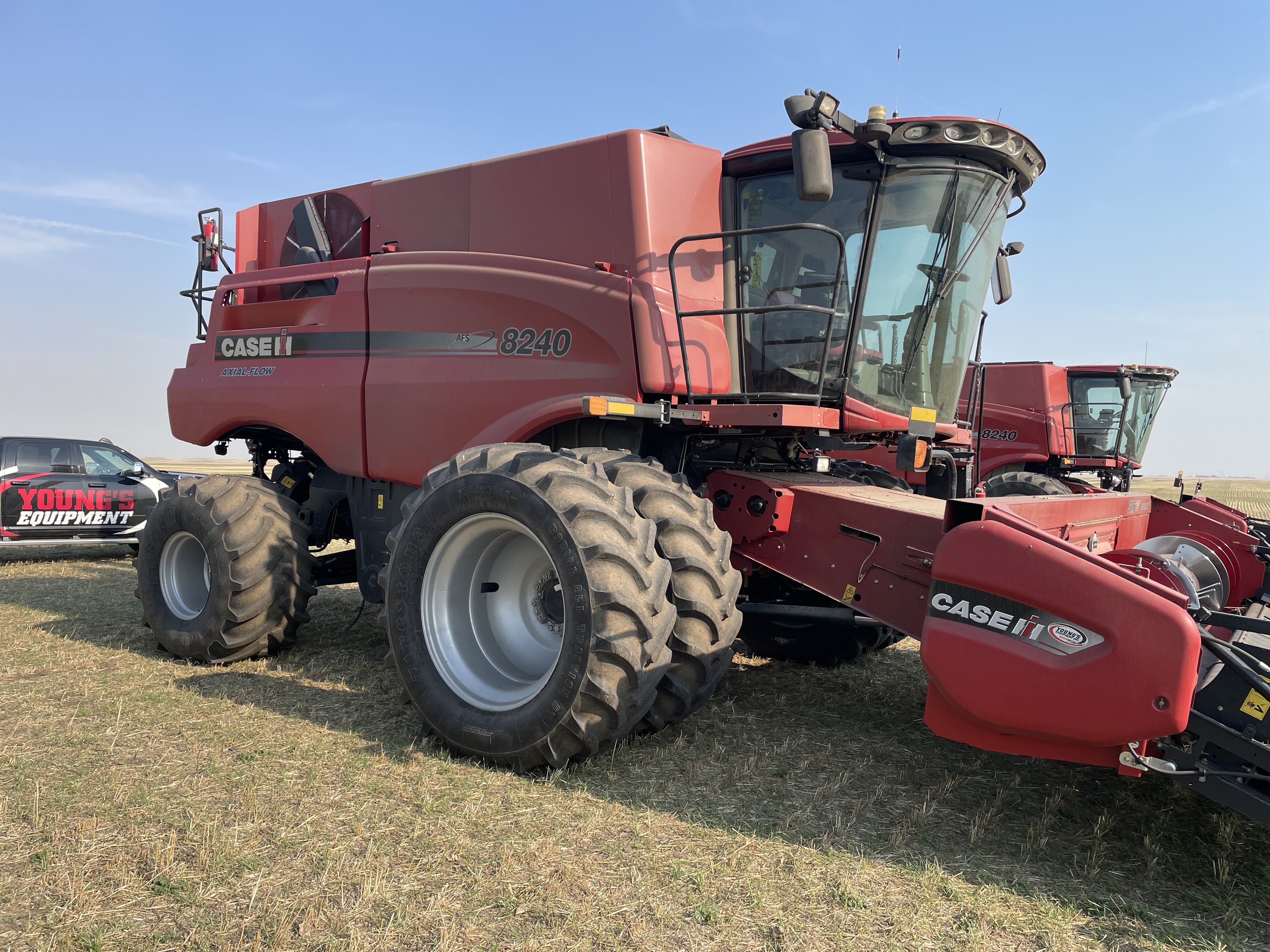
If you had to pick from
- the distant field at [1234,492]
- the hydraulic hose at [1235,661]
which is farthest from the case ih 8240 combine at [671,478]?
the distant field at [1234,492]

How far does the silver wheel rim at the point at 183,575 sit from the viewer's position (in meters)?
5.80

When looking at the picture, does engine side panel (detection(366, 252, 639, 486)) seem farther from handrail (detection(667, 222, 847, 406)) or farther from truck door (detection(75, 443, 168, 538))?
truck door (detection(75, 443, 168, 538))

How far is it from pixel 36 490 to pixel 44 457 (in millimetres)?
479

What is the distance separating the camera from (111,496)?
33.6 ft

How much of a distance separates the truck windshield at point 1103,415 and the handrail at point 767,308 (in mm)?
11734

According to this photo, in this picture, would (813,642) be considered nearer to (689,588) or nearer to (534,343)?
(689,588)

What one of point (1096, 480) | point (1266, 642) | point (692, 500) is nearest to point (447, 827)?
point (692, 500)

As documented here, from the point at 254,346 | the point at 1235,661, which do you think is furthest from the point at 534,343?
the point at 1235,661

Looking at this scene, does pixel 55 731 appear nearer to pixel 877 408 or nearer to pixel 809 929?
pixel 809 929

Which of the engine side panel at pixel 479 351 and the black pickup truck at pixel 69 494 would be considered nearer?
the engine side panel at pixel 479 351

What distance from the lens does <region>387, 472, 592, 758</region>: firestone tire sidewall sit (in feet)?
11.4

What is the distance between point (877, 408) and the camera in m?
4.62

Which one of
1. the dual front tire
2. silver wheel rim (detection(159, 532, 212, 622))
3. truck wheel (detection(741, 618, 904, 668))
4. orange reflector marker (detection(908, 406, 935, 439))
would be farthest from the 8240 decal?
silver wheel rim (detection(159, 532, 212, 622))

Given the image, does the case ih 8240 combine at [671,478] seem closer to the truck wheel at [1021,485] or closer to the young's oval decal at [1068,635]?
the young's oval decal at [1068,635]
